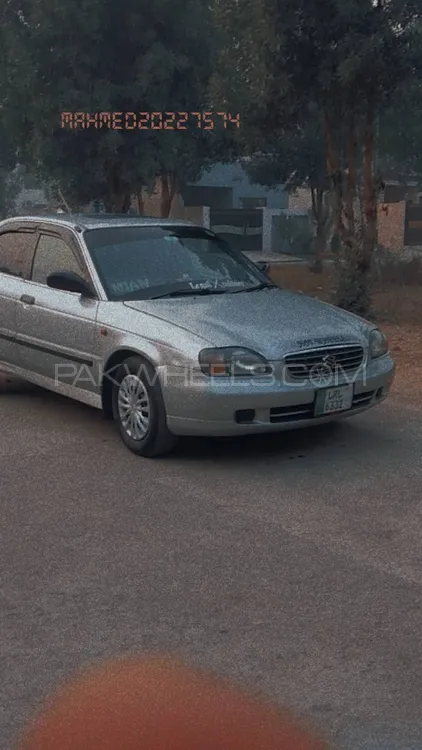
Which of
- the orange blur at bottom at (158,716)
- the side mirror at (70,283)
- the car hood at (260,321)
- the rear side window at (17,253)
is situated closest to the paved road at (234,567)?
the orange blur at bottom at (158,716)

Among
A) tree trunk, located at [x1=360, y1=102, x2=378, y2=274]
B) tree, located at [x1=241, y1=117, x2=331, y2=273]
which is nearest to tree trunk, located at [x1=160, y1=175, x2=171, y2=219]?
tree, located at [x1=241, y1=117, x2=331, y2=273]

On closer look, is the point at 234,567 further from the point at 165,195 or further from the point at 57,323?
the point at 165,195

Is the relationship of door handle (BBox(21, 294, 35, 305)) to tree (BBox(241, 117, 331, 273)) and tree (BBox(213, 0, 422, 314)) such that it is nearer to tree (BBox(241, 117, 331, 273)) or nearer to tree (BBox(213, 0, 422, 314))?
tree (BBox(213, 0, 422, 314))

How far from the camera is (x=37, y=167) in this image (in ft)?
64.3

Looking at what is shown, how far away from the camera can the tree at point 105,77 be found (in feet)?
53.4

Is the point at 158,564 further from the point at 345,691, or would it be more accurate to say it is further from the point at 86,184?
the point at 86,184

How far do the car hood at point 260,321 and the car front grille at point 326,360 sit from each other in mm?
53

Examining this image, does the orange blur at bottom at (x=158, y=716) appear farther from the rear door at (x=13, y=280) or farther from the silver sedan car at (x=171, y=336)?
the rear door at (x=13, y=280)

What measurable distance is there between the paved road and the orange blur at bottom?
10 centimetres

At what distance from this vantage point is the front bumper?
5.86 metres

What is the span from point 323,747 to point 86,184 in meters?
16.0

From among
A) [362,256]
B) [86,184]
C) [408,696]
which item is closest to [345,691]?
[408,696]
